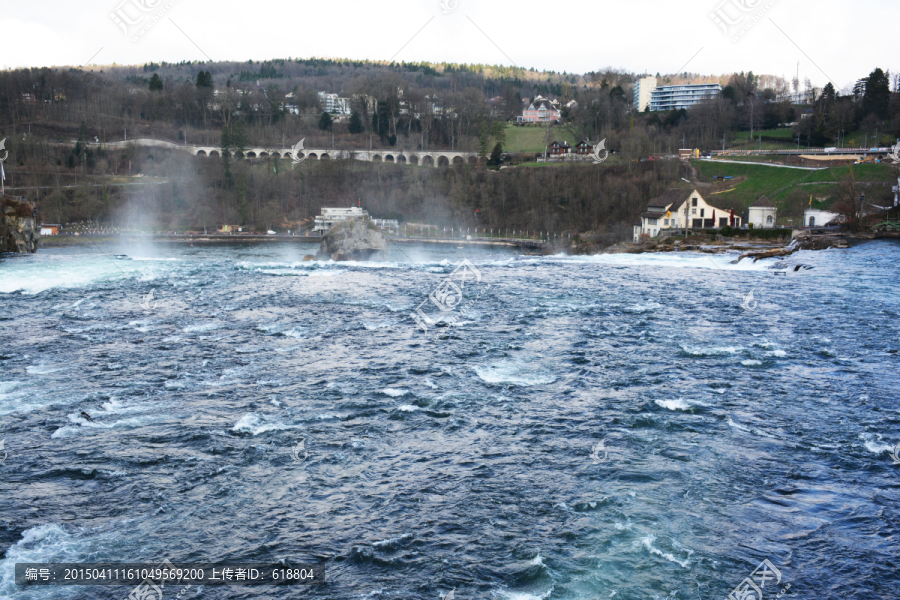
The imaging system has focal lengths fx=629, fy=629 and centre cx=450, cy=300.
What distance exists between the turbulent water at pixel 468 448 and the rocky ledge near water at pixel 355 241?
3309 cm

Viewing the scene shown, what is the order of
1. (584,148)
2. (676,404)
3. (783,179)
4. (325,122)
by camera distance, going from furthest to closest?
1. (325,122)
2. (584,148)
3. (783,179)
4. (676,404)

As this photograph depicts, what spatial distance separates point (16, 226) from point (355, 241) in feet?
129

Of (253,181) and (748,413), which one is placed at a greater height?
(253,181)

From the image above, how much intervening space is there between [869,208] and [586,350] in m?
62.5

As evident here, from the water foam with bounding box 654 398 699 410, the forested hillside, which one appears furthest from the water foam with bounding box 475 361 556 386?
the forested hillside

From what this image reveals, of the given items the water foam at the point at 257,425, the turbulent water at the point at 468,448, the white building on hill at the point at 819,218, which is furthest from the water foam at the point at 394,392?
the white building on hill at the point at 819,218

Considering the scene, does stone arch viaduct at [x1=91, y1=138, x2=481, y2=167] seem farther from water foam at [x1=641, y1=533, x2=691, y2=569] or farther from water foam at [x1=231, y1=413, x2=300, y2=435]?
water foam at [x1=641, y1=533, x2=691, y2=569]

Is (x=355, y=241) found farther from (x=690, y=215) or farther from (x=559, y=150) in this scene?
(x=559, y=150)

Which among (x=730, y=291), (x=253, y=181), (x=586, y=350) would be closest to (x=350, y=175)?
(x=253, y=181)

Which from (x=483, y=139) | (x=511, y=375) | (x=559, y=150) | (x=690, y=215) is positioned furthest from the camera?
(x=483, y=139)

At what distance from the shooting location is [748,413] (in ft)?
65.1

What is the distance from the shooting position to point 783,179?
86.1 m

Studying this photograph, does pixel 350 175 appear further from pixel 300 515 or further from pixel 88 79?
pixel 300 515

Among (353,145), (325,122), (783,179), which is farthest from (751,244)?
(325,122)
